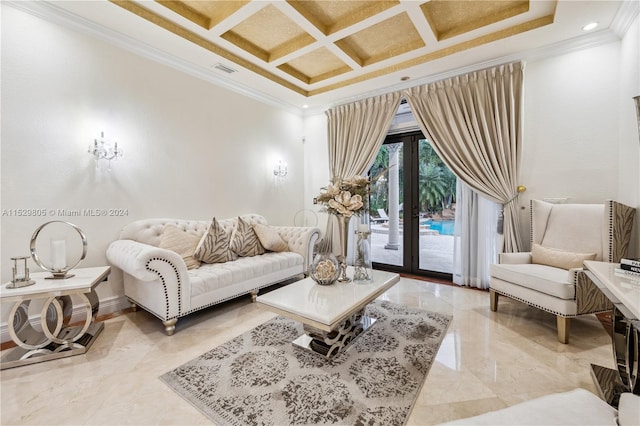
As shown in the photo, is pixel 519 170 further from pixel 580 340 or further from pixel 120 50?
pixel 120 50

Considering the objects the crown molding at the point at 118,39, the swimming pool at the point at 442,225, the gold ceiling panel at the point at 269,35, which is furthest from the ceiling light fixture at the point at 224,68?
the swimming pool at the point at 442,225

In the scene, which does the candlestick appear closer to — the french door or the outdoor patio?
the french door

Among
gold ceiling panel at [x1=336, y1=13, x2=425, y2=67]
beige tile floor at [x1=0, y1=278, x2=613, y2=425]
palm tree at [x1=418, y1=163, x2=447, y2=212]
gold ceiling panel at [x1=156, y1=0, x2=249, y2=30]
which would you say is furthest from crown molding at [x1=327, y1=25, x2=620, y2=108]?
beige tile floor at [x1=0, y1=278, x2=613, y2=425]

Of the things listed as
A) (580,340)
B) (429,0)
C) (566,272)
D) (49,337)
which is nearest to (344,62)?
(429,0)

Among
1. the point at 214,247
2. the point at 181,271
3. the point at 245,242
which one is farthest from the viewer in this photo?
the point at 245,242

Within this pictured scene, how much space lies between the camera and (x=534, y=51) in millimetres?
3158

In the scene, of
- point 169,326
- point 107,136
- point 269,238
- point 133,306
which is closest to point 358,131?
point 269,238

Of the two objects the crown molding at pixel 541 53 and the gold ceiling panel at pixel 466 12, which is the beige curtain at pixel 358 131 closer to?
the crown molding at pixel 541 53

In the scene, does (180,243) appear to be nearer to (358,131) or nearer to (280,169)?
(280,169)

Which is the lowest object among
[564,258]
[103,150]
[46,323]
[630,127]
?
[46,323]

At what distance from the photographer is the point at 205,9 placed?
106 inches

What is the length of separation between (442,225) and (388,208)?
0.87 m

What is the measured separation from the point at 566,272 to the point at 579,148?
1.45m

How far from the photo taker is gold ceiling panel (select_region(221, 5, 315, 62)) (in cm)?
284
